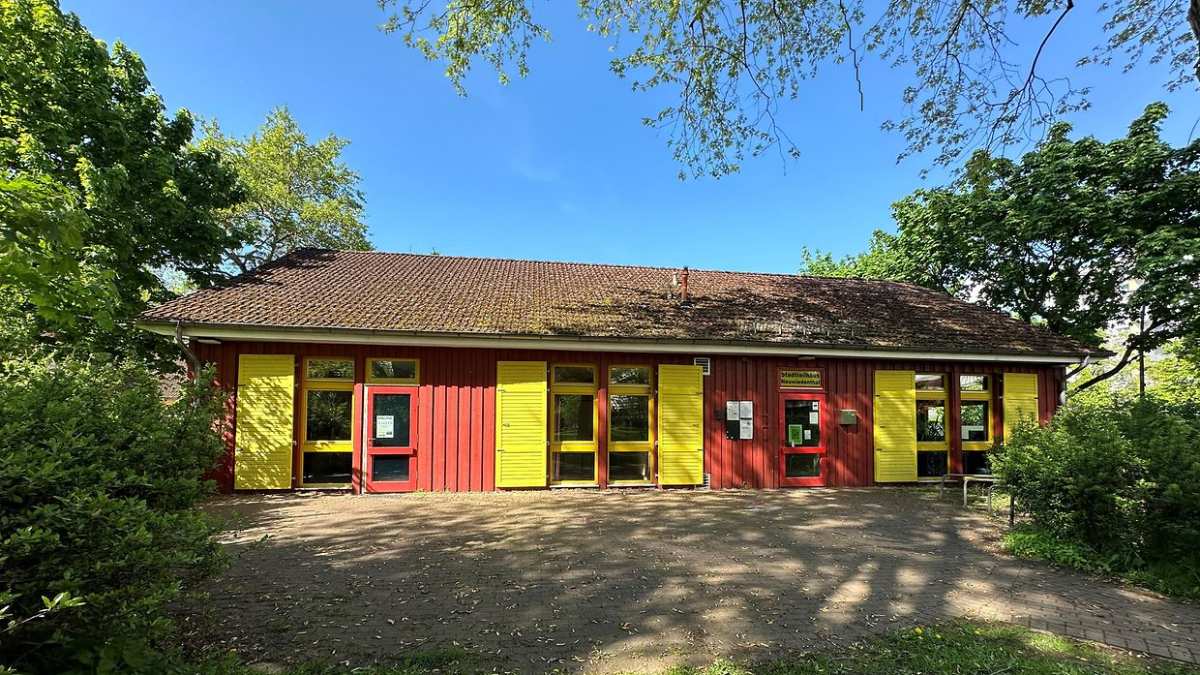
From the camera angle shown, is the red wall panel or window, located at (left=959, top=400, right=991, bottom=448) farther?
window, located at (left=959, top=400, right=991, bottom=448)

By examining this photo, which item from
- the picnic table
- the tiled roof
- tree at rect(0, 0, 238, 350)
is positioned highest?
tree at rect(0, 0, 238, 350)

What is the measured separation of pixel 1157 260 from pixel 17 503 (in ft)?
60.2

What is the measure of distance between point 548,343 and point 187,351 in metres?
6.10

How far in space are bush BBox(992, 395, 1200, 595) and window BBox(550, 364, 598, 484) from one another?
21.3 ft

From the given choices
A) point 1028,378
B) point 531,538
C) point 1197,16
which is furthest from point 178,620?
point 1028,378

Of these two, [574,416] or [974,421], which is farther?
[974,421]

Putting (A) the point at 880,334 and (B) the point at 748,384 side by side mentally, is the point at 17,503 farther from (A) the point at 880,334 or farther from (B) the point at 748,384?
(A) the point at 880,334

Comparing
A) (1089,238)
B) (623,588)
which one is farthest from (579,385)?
(1089,238)

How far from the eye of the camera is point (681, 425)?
34.0ft

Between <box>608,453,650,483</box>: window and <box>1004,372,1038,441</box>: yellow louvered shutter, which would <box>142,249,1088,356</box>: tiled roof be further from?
<box>608,453,650,483</box>: window

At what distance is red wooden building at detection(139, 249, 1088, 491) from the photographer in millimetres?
9289

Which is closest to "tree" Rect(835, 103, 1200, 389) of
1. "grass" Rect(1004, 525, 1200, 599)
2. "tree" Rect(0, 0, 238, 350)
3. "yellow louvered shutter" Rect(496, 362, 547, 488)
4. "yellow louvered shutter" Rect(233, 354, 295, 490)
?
"grass" Rect(1004, 525, 1200, 599)

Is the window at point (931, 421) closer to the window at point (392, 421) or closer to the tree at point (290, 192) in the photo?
the window at point (392, 421)

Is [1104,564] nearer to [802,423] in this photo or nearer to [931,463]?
[802,423]
